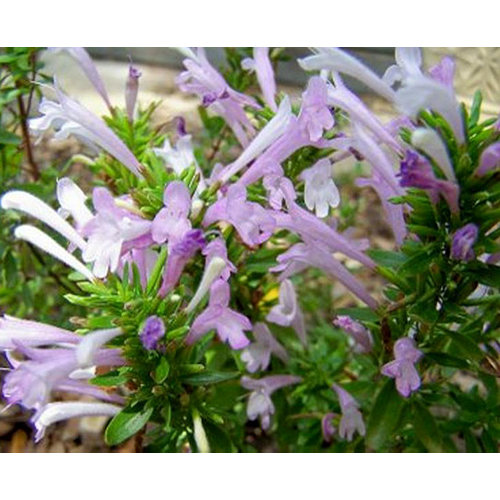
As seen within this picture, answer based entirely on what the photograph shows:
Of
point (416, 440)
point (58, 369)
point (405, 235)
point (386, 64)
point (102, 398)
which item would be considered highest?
point (386, 64)

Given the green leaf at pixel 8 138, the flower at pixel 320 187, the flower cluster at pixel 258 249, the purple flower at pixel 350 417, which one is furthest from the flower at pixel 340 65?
the green leaf at pixel 8 138

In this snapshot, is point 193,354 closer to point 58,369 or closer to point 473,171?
point 58,369

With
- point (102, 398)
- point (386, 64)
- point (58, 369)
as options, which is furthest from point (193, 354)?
point (386, 64)

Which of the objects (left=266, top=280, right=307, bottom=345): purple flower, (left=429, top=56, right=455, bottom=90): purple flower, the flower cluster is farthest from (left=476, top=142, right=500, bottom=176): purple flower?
(left=266, top=280, right=307, bottom=345): purple flower

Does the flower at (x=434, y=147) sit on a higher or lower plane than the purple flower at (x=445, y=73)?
lower

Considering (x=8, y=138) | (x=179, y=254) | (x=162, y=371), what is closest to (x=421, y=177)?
(x=179, y=254)

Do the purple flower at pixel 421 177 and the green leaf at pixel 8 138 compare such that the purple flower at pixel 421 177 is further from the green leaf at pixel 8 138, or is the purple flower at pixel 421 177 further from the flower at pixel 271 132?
the green leaf at pixel 8 138
